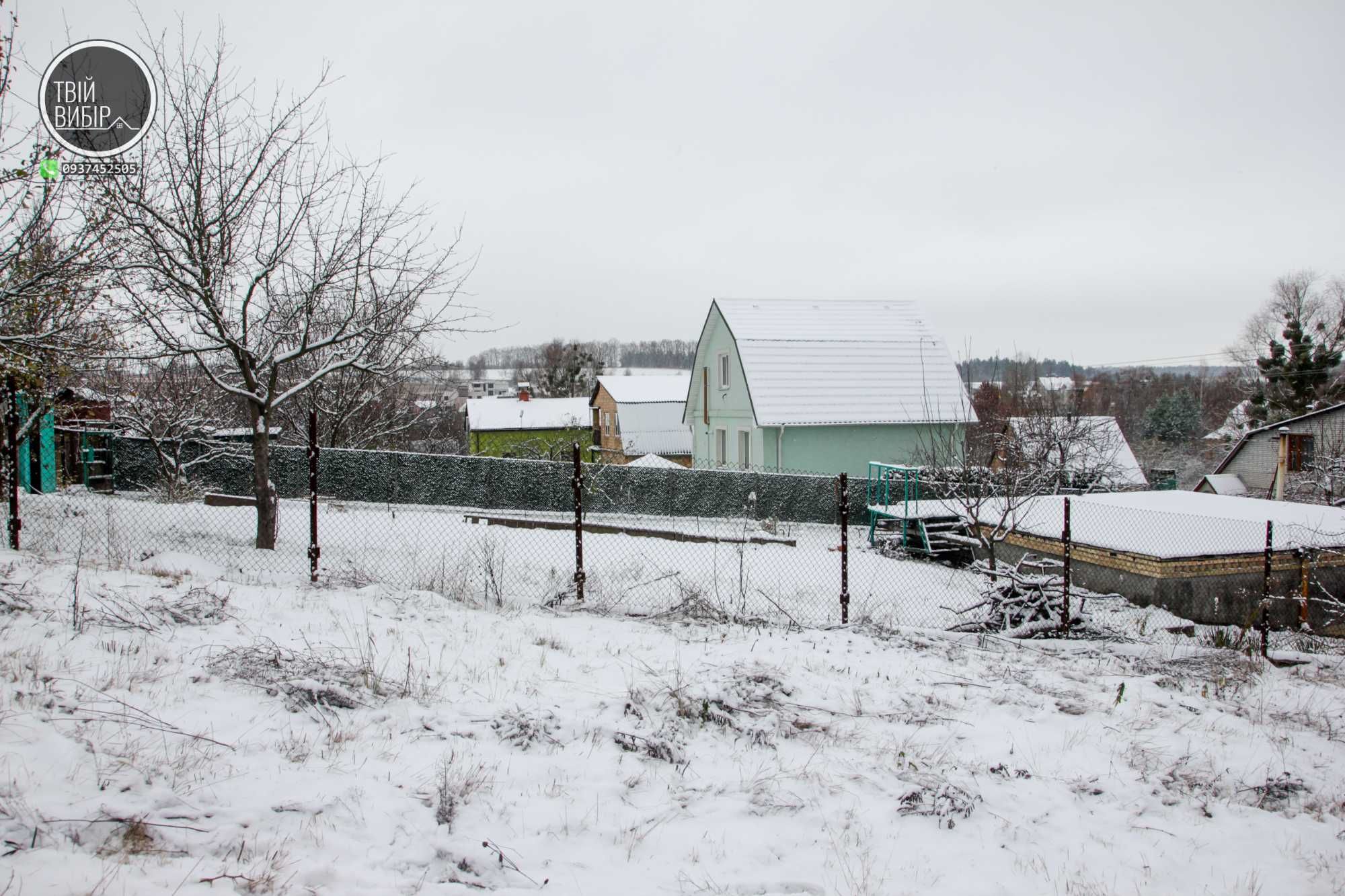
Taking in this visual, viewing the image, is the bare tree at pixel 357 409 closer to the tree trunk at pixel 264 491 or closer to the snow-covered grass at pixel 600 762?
the tree trunk at pixel 264 491

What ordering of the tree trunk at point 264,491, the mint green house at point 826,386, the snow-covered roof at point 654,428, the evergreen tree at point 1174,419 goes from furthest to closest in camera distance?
the evergreen tree at point 1174,419
the snow-covered roof at point 654,428
the mint green house at point 826,386
the tree trunk at point 264,491

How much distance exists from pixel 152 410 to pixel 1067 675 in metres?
16.5

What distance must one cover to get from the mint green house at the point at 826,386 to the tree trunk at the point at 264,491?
13.5 m

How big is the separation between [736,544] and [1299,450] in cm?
2789

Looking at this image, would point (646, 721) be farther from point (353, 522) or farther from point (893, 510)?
point (893, 510)

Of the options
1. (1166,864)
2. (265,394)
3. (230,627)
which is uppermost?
(265,394)

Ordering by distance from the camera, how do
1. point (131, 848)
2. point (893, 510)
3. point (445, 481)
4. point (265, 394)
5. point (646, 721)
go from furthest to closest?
point (445, 481), point (893, 510), point (265, 394), point (646, 721), point (131, 848)

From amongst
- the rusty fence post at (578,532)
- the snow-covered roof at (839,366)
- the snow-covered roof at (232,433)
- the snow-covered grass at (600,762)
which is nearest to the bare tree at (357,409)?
the snow-covered roof at (232,433)

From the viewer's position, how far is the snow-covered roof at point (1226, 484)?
3228cm

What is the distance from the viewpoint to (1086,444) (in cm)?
2678

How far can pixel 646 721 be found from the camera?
423 cm

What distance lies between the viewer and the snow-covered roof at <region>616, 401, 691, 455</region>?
3719cm

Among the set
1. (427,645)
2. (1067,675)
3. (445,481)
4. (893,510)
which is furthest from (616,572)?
(445,481)

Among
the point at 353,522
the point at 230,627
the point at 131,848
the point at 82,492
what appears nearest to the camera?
the point at 131,848
